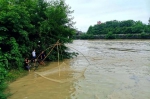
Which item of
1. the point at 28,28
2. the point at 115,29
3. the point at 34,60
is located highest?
the point at 115,29

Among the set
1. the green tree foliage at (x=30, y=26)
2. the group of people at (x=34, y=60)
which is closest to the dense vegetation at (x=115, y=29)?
the green tree foliage at (x=30, y=26)

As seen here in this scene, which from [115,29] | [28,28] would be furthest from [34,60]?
[115,29]

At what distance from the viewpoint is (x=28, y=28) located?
13.5 m

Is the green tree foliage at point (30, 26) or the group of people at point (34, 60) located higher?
the green tree foliage at point (30, 26)

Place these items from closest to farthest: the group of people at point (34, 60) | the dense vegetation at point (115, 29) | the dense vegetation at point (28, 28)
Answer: the dense vegetation at point (28, 28), the group of people at point (34, 60), the dense vegetation at point (115, 29)

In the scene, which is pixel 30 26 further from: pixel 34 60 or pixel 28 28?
pixel 34 60

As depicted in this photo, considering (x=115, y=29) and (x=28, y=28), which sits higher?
(x=115, y=29)

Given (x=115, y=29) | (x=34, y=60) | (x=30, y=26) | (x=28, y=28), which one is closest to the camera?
(x=30, y=26)

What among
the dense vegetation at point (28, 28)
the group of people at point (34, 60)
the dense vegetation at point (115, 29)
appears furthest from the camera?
the dense vegetation at point (115, 29)

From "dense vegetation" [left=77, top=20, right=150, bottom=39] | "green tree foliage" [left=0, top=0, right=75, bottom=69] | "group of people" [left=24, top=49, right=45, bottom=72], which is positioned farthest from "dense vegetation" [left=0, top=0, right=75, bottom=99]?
"dense vegetation" [left=77, top=20, right=150, bottom=39]

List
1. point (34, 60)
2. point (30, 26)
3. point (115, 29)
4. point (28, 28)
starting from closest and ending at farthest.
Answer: point (30, 26) < point (28, 28) < point (34, 60) < point (115, 29)

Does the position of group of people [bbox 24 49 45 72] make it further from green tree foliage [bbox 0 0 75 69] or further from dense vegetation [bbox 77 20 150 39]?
dense vegetation [bbox 77 20 150 39]

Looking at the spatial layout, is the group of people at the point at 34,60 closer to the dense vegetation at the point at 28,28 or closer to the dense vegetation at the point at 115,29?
the dense vegetation at the point at 28,28

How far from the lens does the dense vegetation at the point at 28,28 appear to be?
11126 mm
